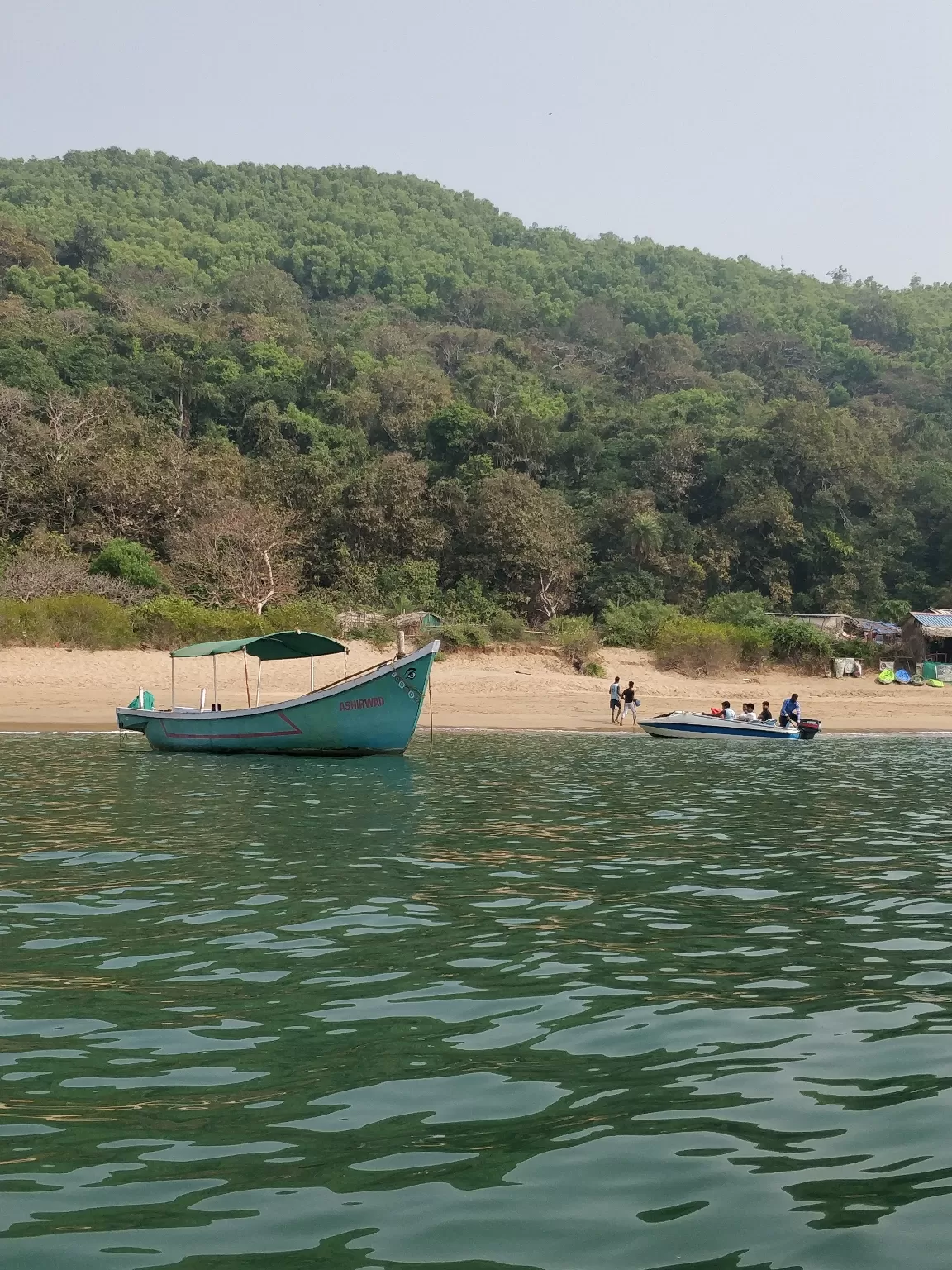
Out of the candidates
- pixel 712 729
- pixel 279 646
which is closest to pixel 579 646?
pixel 712 729

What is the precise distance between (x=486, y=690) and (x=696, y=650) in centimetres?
867

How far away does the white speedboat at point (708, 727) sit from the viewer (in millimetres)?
29797

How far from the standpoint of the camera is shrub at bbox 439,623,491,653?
4250 cm

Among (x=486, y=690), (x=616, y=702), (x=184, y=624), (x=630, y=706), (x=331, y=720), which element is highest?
(x=184, y=624)

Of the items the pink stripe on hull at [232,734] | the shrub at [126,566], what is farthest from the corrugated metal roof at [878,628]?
the pink stripe on hull at [232,734]

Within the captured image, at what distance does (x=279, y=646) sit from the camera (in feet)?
86.9

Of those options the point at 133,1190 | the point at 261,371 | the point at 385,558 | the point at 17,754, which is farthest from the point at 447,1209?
the point at 261,371

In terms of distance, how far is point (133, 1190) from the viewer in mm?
4516

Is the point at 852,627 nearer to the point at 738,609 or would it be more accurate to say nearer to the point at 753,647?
the point at 738,609

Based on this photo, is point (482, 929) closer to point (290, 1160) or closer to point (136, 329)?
point (290, 1160)

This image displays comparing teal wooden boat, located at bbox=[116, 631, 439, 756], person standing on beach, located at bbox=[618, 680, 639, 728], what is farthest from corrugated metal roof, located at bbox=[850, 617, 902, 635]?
teal wooden boat, located at bbox=[116, 631, 439, 756]

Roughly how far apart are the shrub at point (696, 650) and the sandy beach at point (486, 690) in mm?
637

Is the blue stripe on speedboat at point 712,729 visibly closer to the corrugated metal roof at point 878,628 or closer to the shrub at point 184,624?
the shrub at point 184,624

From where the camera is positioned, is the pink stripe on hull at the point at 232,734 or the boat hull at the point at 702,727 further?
the boat hull at the point at 702,727
